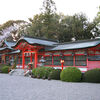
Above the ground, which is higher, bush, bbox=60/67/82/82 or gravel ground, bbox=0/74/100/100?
bush, bbox=60/67/82/82

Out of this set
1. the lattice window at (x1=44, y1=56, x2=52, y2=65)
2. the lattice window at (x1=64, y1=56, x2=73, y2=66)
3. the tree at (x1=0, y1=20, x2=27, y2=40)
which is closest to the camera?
the lattice window at (x1=64, y1=56, x2=73, y2=66)

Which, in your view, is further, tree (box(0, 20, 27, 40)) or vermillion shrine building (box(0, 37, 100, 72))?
tree (box(0, 20, 27, 40))

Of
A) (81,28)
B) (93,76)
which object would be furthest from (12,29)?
(93,76)

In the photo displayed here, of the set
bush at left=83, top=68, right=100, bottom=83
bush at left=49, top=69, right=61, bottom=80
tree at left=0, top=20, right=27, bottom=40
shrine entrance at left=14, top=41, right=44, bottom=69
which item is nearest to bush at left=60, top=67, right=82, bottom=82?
bush at left=83, top=68, right=100, bottom=83

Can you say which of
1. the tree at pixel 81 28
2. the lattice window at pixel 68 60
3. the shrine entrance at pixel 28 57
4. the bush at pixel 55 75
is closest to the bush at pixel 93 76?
the bush at pixel 55 75

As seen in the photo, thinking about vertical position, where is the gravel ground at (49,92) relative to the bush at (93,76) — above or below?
below

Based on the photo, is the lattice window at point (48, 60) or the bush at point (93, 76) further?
the lattice window at point (48, 60)

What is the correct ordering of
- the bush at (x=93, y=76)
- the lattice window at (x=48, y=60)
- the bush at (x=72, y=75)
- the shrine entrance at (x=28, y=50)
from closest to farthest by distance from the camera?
the bush at (x=93, y=76), the bush at (x=72, y=75), the lattice window at (x=48, y=60), the shrine entrance at (x=28, y=50)

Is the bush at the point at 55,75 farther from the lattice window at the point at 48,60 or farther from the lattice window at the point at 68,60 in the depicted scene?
the lattice window at the point at 48,60

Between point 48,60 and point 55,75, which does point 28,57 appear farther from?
point 55,75

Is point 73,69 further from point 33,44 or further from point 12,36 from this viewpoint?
point 12,36

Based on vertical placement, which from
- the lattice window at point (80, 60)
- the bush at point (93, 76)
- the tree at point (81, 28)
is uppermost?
the tree at point (81, 28)

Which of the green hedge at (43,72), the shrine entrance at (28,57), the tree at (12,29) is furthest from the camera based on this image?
the tree at (12,29)

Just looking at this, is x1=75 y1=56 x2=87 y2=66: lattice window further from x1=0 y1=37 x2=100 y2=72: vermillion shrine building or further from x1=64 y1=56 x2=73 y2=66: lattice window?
x1=64 y1=56 x2=73 y2=66: lattice window
